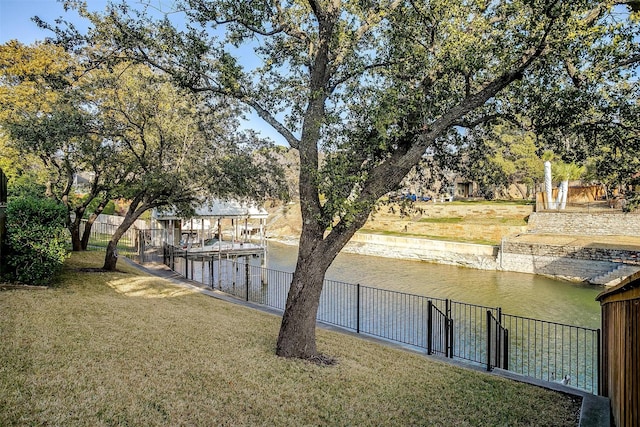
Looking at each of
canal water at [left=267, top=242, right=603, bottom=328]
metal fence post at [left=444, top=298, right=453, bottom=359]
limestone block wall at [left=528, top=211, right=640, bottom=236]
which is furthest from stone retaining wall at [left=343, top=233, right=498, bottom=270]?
metal fence post at [left=444, top=298, right=453, bottom=359]

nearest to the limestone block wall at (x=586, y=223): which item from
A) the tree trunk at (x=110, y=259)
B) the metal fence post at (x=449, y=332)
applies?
the metal fence post at (x=449, y=332)

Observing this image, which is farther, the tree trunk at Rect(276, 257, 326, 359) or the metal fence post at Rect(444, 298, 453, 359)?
the metal fence post at Rect(444, 298, 453, 359)

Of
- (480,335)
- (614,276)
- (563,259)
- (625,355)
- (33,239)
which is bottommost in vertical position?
(480,335)

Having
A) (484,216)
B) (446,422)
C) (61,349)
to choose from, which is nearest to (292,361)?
(446,422)

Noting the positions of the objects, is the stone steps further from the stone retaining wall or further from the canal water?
the stone retaining wall

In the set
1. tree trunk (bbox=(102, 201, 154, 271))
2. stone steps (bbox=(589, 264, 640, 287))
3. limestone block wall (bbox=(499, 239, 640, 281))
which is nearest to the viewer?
tree trunk (bbox=(102, 201, 154, 271))

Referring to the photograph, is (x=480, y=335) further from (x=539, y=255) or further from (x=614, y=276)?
(x=539, y=255)

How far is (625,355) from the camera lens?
161 inches

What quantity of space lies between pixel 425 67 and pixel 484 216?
3118 cm

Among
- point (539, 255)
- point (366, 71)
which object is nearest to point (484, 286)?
point (539, 255)

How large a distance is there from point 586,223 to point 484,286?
11.7 m

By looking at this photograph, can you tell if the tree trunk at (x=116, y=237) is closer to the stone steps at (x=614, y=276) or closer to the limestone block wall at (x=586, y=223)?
the stone steps at (x=614, y=276)

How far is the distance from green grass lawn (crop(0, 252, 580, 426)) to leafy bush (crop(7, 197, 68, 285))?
1.19m

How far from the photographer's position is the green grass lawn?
409 cm
